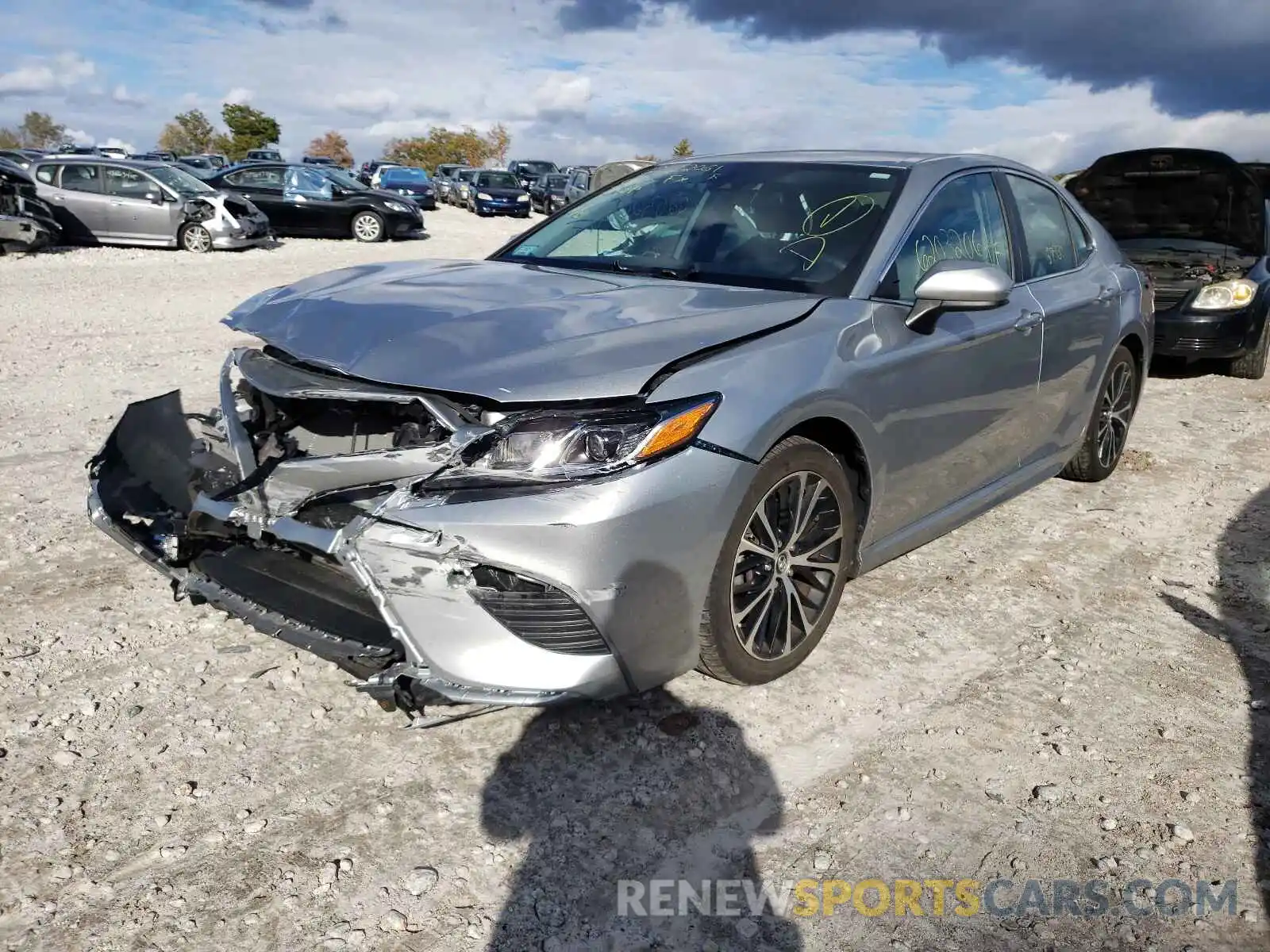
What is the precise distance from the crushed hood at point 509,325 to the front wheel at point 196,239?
49.1ft

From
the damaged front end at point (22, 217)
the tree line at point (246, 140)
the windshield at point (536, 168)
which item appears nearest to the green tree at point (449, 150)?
the tree line at point (246, 140)

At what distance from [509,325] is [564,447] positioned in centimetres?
51

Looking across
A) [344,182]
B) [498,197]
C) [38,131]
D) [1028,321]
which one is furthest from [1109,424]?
[38,131]

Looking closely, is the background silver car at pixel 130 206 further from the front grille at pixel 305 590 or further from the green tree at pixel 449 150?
the green tree at pixel 449 150

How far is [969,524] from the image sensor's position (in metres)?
4.83

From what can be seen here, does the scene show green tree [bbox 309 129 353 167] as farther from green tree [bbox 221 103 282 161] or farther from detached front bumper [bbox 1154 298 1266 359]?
detached front bumper [bbox 1154 298 1266 359]

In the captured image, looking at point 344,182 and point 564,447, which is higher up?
point 344,182

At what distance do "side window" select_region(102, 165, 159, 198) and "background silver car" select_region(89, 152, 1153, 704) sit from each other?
14.8 m

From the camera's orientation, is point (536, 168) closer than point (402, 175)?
No

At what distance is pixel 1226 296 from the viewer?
820cm

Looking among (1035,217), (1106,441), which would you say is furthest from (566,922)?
(1106,441)

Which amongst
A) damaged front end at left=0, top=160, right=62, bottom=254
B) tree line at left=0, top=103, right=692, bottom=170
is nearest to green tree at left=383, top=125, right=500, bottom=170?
tree line at left=0, top=103, right=692, bottom=170

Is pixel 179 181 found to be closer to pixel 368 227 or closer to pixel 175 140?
pixel 368 227

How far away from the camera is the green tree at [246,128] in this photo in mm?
69938
